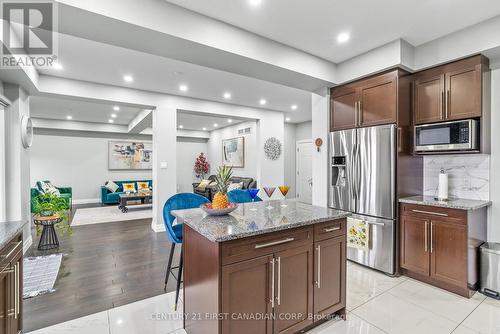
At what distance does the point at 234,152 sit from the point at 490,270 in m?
7.39

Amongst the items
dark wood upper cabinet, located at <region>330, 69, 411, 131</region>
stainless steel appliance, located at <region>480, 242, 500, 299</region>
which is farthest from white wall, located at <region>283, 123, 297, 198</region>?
stainless steel appliance, located at <region>480, 242, 500, 299</region>

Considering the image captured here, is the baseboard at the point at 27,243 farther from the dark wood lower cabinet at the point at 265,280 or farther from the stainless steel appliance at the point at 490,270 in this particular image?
the stainless steel appliance at the point at 490,270

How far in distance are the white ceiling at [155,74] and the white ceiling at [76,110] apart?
5.84ft

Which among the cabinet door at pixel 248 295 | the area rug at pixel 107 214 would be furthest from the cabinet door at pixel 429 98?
the area rug at pixel 107 214

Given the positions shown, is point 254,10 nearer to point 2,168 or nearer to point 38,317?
point 38,317

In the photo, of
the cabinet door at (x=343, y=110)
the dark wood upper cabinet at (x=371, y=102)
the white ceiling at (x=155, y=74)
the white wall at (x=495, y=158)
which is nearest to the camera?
the white wall at (x=495, y=158)

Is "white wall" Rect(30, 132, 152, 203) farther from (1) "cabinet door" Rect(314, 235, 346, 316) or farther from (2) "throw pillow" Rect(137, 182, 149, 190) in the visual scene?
(1) "cabinet door" Rect(314, 235, 346, 316)

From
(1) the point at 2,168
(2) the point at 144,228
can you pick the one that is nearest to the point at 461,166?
(2) the point at 144,228

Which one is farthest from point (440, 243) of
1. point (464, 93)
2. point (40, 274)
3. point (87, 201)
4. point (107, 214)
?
point (87, 201)

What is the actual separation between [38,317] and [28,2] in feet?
9.00

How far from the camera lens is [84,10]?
1.93 metres

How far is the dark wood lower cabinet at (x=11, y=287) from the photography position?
4.86 feet

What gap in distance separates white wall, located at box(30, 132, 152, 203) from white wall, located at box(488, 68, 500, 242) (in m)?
10.3

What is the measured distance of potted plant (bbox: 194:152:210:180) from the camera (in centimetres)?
1089
